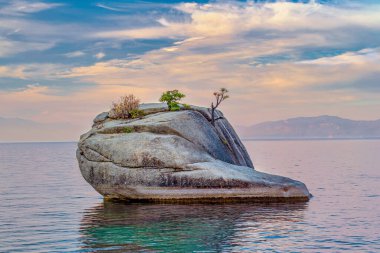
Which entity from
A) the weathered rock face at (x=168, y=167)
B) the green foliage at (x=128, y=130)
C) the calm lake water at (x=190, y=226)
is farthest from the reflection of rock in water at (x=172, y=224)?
the green foliage at (x=128, y=130)

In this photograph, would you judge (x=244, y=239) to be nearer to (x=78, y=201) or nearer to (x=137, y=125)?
(x=137, y=125)

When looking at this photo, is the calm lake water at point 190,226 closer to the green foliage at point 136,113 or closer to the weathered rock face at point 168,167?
the weathered rock face at point 168,167

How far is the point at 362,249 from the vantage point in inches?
925

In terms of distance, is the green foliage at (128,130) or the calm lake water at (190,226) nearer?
the calm lake water at (190,226)

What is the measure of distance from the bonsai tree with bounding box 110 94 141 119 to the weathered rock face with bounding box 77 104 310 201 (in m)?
2.20

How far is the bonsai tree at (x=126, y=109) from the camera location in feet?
134

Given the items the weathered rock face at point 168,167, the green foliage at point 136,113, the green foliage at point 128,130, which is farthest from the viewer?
Result: the green foliage at point 136,113

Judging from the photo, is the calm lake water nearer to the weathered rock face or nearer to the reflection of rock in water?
the reflection of rock in water

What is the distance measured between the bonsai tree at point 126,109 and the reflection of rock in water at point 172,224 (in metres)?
6.87

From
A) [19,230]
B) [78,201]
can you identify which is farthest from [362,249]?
[78,201]

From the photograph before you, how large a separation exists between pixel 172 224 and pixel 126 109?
14.3m

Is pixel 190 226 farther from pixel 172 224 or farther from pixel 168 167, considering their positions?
pixel 168 167

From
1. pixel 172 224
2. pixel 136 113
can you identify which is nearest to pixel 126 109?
pixel 136 113

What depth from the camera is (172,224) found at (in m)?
28.9
